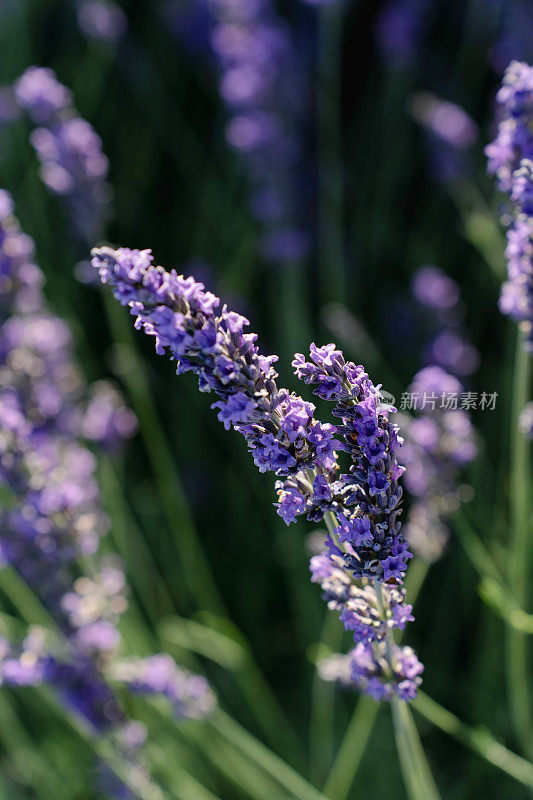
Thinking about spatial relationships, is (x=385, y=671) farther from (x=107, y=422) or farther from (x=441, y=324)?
(x=441, y=324)

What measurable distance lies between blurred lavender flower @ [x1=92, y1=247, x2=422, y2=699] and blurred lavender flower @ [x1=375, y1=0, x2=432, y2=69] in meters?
2.38

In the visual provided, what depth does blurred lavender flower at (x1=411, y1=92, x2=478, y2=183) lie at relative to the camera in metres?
2.52

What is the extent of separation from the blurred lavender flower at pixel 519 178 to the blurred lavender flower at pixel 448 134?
1078mm

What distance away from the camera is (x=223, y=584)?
311 cm

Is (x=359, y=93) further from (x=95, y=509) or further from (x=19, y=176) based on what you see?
(x=95, y=509)

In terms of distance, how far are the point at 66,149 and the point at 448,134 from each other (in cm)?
124

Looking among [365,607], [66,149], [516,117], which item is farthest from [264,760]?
[66,149]

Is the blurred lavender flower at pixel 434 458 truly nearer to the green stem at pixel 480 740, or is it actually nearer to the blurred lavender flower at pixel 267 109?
the green stem at pixel 480 740

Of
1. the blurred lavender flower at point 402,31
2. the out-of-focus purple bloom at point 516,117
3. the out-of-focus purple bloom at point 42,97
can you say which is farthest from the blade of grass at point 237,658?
the blurred lavender flower at point 402,31

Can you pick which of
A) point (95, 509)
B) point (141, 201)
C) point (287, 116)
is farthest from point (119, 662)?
point (141, 201)

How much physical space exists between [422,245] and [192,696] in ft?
6.56

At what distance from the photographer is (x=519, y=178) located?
1.30m

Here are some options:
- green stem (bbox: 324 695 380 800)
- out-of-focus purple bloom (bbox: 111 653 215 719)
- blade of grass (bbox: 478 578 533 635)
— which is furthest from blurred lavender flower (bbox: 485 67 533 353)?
out-of-focus purple bloom (bbox: 111 653 215 719)

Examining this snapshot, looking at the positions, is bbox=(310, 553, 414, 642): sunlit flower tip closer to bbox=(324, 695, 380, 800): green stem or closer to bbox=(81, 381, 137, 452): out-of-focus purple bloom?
bbox=(324, 695, 380, 800): green stem
